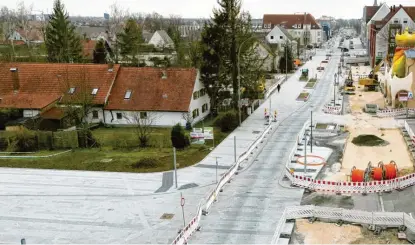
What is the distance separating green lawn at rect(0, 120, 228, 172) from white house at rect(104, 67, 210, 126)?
4.25m

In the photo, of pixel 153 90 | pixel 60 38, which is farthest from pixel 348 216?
pixel 60 38

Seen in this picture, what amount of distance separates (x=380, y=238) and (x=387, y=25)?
250ft

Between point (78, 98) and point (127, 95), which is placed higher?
point (78, 98)

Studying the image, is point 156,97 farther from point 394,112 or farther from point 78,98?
point 394,112

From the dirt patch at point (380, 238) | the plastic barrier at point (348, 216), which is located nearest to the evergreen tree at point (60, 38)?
the plastic barrier at point (348, 216)

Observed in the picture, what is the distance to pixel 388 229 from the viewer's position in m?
21.9

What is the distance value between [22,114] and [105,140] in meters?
11.9

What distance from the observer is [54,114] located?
45250 mm

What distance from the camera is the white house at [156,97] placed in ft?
148

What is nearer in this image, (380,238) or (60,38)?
(380,238)

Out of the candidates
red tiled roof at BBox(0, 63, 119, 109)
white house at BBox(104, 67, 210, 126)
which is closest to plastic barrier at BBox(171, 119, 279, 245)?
white house at BBox(104, 67, 210, 126)

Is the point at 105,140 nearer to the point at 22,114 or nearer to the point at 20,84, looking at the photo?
the point at 22,114

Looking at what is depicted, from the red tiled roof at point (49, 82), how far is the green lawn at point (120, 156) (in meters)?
7.83

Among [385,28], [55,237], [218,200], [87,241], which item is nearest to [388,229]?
[218,200]
